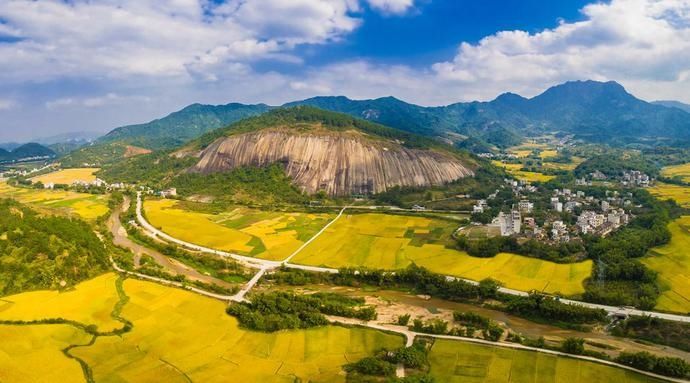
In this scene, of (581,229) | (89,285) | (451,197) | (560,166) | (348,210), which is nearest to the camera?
(89,285)

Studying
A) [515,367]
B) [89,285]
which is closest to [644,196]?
[515,367]

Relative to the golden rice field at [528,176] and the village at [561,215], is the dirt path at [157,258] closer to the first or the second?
the village at [561,215]

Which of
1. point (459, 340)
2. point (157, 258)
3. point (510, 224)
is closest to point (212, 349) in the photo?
point (459, 340)

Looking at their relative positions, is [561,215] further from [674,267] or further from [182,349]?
[182,349]

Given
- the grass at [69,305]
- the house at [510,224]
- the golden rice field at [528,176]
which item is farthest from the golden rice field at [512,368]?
the golden rice field at [528,176]

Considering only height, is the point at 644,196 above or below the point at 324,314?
above

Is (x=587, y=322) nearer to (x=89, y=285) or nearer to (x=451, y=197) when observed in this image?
(x=89, y=285)
